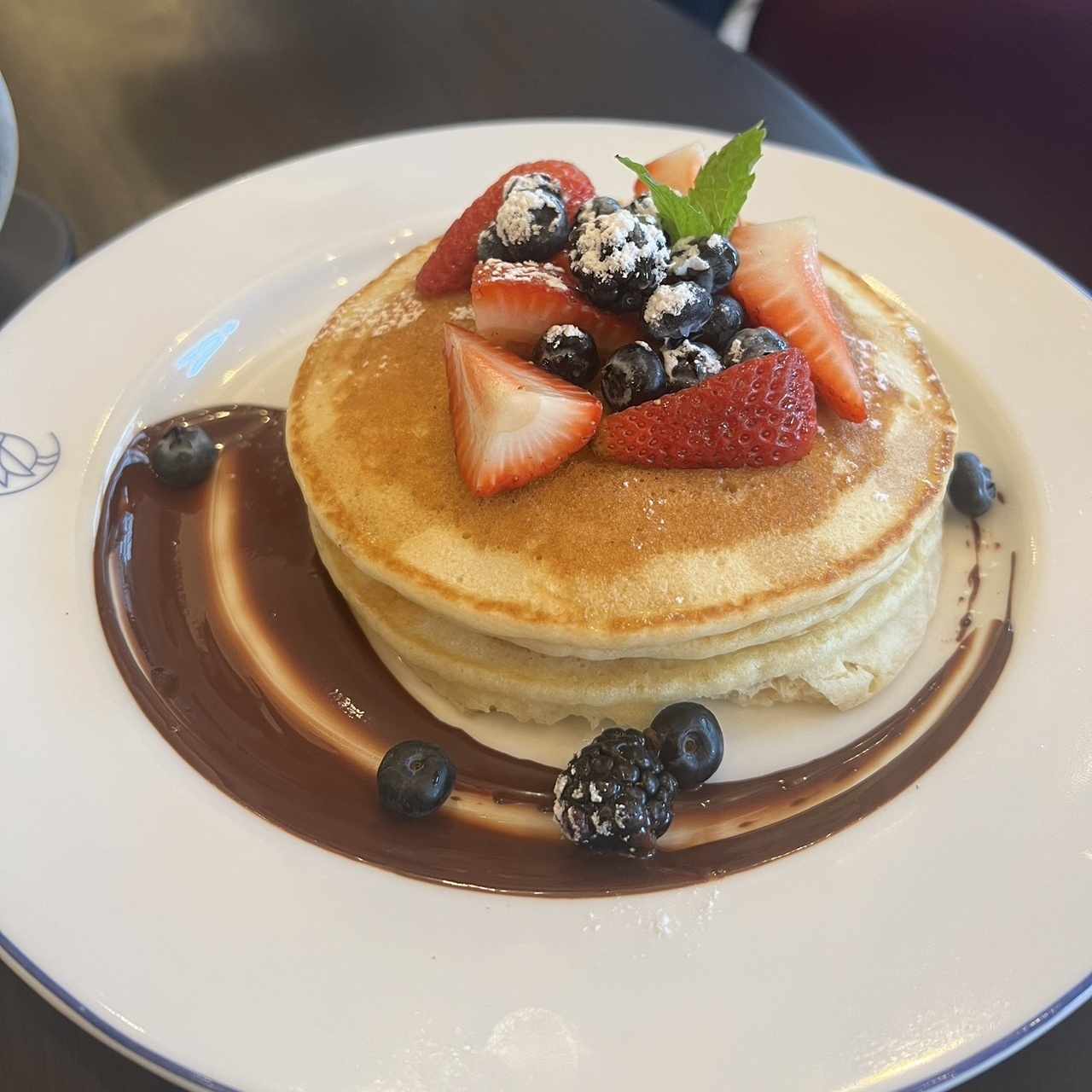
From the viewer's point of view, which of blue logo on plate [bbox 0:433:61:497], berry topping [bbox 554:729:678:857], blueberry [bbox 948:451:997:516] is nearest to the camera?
berry topping [bbox 554:729:678:857]

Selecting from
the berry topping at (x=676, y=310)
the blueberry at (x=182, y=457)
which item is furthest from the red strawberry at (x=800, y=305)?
the blueberry at (x=182, y=457)

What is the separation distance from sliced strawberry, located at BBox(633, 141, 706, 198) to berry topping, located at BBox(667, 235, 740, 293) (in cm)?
43

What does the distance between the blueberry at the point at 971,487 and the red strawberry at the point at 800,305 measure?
37 cm

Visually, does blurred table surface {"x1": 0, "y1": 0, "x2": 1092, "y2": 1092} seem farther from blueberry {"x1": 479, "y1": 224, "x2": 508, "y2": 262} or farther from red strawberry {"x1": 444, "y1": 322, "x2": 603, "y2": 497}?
red strawberry {"x1": 444, "y1": 322, "x2": 603, "y2": 497}

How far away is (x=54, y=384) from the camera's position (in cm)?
194

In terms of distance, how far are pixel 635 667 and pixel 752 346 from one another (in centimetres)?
57

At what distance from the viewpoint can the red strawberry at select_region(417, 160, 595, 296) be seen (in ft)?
5.82

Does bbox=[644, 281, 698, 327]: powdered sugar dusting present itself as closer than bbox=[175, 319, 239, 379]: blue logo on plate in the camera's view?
Yes

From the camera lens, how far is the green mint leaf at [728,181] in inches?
61.1

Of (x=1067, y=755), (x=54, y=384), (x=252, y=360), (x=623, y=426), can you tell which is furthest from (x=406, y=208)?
(x=1067, y=755)

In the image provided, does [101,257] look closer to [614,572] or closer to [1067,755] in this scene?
[614,572]

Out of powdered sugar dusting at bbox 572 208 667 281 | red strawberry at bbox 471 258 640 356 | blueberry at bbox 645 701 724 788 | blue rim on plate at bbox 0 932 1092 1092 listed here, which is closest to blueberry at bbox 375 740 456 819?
blueberry at bbox 645 701 724 788

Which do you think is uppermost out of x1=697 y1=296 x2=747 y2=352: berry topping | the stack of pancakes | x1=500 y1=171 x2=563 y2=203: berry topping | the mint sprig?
the mint sprig

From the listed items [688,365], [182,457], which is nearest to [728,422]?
[688,365]
